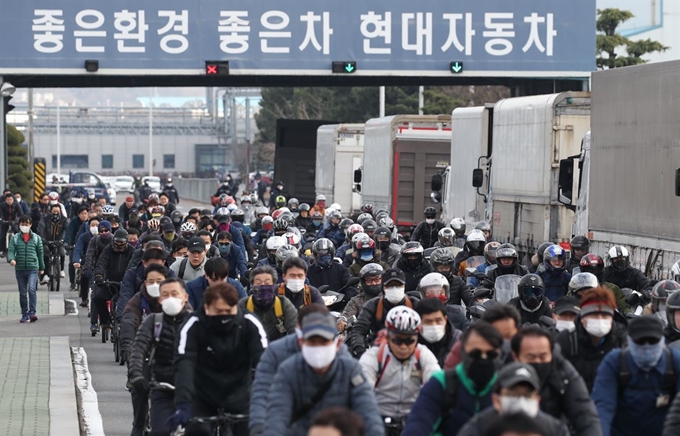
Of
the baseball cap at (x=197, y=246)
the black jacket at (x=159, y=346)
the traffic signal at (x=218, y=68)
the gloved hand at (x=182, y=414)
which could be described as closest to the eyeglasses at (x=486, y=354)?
the gloved hand at (x=182, y=414)

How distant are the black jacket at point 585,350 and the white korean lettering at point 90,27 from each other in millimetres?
26827

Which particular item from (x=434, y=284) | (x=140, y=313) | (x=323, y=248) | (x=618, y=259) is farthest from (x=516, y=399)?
(x=323, y=248)

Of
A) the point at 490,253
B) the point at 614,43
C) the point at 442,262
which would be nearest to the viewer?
the point at 442,262

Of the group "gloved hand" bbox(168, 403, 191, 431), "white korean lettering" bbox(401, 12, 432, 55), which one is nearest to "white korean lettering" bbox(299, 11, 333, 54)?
"white korean lettering" bbox(401, 12, 432, 55)

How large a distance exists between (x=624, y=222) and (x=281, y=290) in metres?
8.85

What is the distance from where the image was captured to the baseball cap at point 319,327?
765cm

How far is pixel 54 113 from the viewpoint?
510 feet

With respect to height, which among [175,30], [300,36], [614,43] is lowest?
[300,36]

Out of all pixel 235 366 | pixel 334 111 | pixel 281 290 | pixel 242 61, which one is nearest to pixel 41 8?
pixel 242 61

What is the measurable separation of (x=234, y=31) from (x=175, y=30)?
1327 mm

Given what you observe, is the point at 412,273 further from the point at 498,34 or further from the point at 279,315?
the point at 498,34

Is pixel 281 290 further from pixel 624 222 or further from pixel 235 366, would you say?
pixel 624 222

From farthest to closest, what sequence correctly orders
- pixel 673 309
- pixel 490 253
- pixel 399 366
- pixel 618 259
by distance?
pixel 490 253
pixel 618 259
pixel 673 309
pixel 399 366

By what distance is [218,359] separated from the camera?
9523 mm
